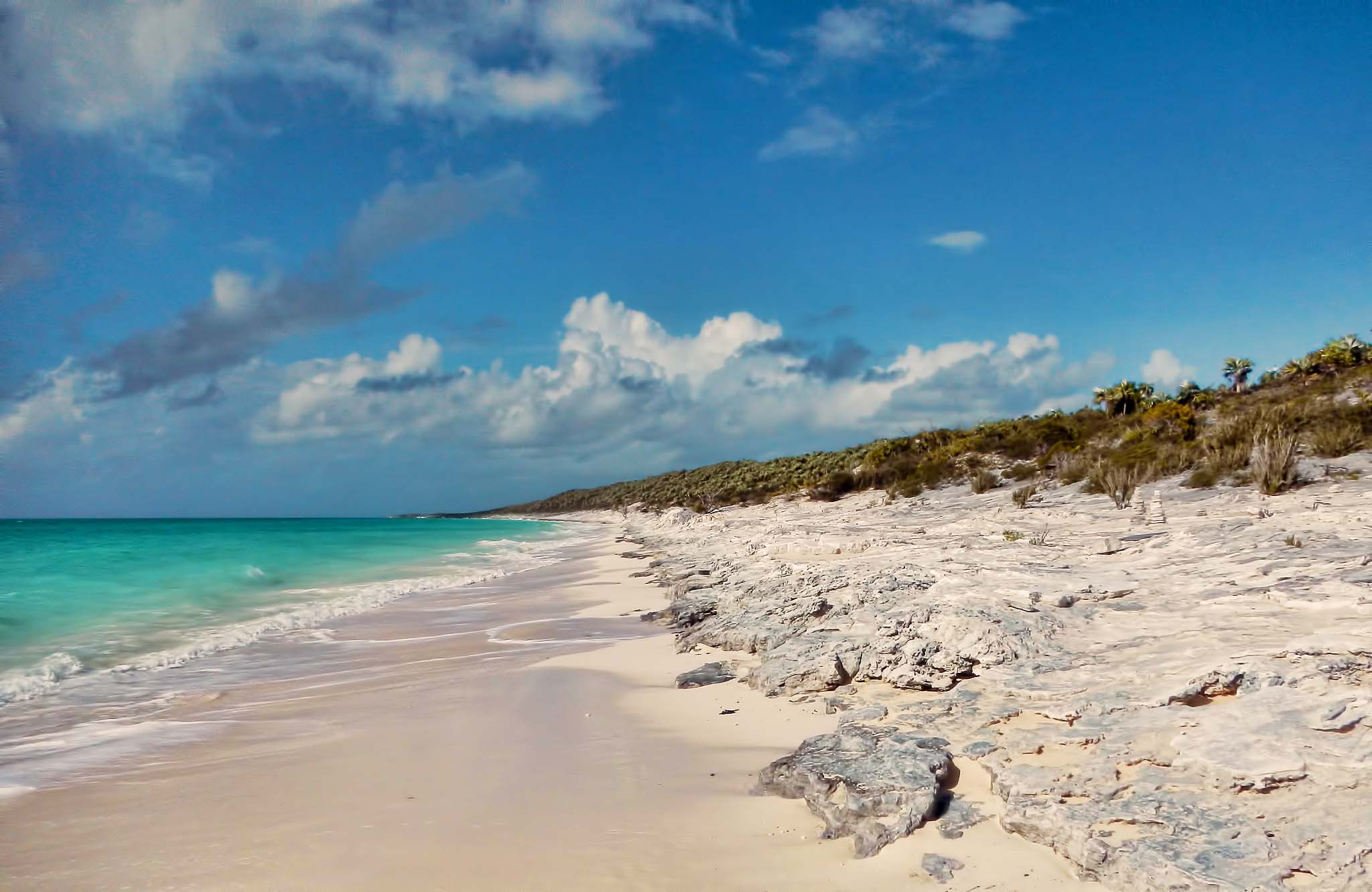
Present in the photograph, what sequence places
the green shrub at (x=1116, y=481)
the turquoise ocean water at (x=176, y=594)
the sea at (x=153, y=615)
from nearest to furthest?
the sea at (x=153, y=615) < the turquoise ocean water at (x=176, y=594) < the green shrub at (x=1116, y=481)

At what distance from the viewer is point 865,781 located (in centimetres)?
412

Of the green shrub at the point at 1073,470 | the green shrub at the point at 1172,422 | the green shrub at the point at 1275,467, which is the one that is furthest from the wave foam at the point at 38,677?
the green shrub at the point at 1172,422

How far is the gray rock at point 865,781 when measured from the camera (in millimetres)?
3820

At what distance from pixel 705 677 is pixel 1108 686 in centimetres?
359

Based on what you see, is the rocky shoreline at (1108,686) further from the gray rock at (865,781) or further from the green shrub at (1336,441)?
the green shrub at (1336,441)

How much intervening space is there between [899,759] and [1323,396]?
23896 millimetres

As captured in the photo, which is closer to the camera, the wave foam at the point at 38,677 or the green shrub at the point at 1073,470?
the wave foam at the point at 38,677

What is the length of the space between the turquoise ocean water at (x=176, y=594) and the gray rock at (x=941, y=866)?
10469 millimetres

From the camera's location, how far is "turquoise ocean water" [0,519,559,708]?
10961mm

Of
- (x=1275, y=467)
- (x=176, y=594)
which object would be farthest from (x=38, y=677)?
(x=1275, y=467)

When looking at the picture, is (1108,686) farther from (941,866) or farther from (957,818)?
(941,866)

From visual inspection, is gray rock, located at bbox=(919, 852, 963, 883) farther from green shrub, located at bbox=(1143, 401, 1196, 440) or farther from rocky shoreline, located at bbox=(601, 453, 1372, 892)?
green shrub, located at bbox=(1143, 401, 1196, 440)

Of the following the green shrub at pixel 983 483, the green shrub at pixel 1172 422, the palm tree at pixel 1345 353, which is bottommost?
the green shrub at pixel 983 483

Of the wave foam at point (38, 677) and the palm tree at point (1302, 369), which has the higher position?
the palm tree at point (1302, 369)
